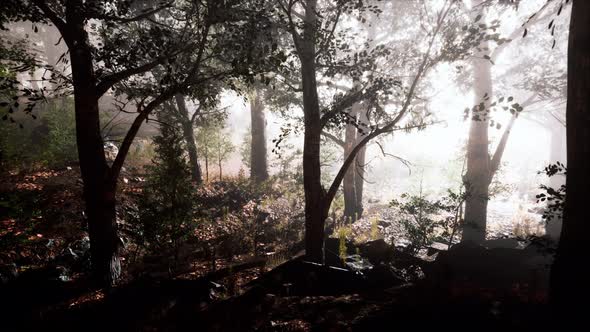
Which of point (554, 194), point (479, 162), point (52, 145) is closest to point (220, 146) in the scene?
point (52, 145)

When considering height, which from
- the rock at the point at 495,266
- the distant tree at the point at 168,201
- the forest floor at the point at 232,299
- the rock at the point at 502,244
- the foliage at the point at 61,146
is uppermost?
the foliage at the point at 61,146

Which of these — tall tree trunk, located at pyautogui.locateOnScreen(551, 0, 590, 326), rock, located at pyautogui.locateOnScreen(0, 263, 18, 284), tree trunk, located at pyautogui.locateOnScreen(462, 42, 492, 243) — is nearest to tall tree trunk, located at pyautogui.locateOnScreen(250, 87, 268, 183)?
tree trunk, located at pyautogui.locateOnScreen(462, 42, 492, 243)

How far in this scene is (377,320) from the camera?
14.9 ft

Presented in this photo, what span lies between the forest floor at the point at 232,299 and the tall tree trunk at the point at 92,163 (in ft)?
2.55

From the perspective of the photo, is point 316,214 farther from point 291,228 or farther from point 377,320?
point 291,228

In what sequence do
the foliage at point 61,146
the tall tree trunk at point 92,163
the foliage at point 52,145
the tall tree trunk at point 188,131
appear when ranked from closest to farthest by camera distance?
the tall tree trunk at point 92,163, the foliage at point 52,145, the foliage at point 61,146, the tall tree trunk at point 188,131

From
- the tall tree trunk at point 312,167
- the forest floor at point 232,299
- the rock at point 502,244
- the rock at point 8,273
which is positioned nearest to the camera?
the forest floor at point 232,299

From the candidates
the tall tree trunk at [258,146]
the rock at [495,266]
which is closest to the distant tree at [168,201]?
the rock at [495,266]

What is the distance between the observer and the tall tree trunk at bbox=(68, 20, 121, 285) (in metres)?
5.52

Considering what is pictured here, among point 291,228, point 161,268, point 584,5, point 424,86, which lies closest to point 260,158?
point 291,228

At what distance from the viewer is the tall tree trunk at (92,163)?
18.1 ft

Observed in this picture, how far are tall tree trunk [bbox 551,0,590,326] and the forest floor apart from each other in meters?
0.49

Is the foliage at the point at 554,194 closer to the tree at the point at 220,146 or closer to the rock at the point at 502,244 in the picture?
the rock at the point at 502,244

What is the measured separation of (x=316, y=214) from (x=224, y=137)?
11.6m
